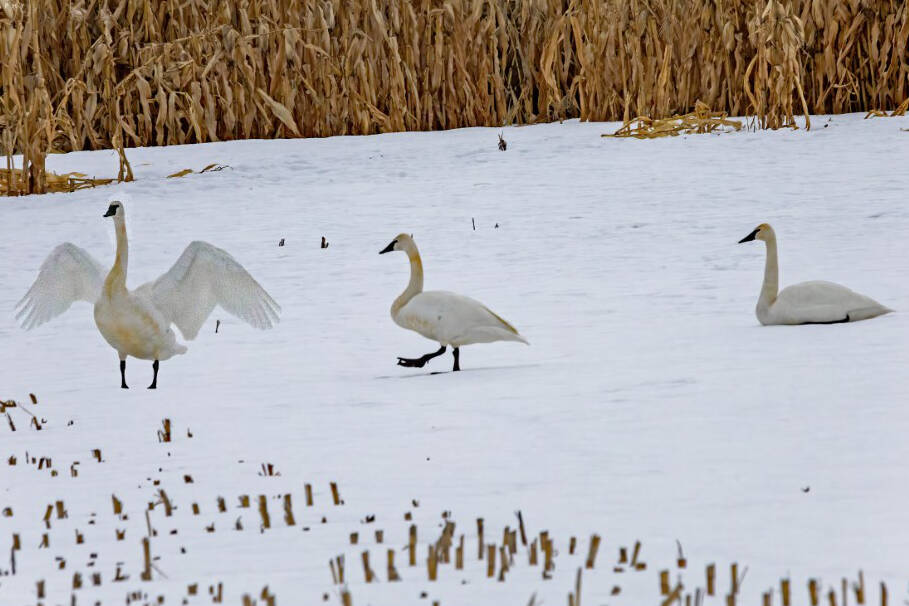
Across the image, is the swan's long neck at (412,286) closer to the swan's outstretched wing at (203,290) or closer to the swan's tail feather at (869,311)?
the swan's outstretched wing at (203,290)

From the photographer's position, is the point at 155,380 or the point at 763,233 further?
the point at 763,233

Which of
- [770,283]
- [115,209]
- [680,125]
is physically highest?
[680,125]

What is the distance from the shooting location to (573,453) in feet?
17.6

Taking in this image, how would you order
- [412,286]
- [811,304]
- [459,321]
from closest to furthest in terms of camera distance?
[459,321], [412,286], [811,304]

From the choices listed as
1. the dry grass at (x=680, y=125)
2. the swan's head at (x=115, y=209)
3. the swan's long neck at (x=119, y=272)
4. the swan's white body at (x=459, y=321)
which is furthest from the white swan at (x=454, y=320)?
the dry grass at (x=680, y=125)

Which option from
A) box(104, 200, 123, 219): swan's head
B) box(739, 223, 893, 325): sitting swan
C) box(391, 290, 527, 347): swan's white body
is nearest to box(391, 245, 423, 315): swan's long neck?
box(391, 290, 527, 347): swan's white body

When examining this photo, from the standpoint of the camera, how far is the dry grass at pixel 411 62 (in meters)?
15.9

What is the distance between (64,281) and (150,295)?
2.33ft

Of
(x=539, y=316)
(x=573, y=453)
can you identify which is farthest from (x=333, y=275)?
(x=573, y=453)

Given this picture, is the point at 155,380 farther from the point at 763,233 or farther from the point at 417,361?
the point at 763,233

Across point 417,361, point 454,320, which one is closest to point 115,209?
point 417,361

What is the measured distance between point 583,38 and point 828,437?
11.8 m

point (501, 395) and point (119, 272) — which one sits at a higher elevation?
point (119, 272)

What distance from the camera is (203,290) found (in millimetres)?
7746
